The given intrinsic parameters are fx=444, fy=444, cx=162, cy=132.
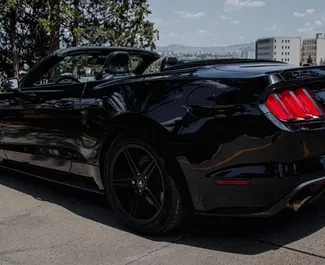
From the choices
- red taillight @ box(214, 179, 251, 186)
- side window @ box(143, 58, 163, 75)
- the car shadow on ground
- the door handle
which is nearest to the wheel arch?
red taillight @ box(214, 179, 251, 186)

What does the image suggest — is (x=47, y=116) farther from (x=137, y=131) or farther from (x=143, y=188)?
(x=143, y=188)

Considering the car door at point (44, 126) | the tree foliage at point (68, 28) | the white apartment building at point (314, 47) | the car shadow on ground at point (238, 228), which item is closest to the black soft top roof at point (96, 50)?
the car door at point (44, 126)

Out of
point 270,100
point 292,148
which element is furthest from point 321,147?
point 270,100

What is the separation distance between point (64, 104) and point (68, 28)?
11.2 meters

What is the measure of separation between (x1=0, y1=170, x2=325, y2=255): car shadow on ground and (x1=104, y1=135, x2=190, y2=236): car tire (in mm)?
146

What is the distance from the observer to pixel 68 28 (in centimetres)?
1433

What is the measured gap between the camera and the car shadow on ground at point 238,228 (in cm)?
307

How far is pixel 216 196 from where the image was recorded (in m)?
2.86

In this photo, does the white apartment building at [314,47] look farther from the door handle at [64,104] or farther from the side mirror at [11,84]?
the door handle at [64,104]

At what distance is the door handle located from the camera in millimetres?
3744

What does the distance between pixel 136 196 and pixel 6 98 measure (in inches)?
86.1

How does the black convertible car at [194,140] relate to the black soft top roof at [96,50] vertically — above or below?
below

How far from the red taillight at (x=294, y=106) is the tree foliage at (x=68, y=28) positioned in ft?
39.0

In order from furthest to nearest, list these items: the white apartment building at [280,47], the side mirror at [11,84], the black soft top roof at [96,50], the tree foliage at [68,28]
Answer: the tree foliage at [68,28], the white apartment building at [280,47], the side mirror at [11,84], the black soft top roof at [96,50]
